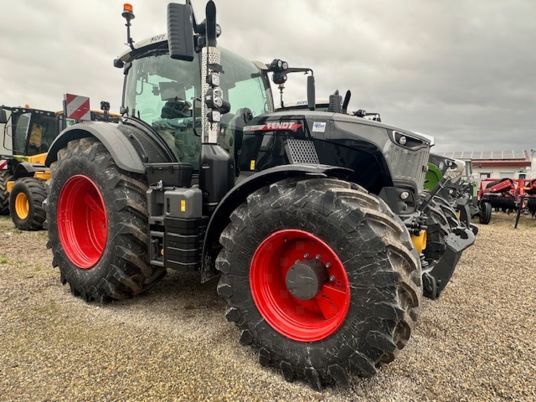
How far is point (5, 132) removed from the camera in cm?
970

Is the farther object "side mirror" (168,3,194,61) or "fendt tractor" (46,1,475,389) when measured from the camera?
"side mirror" (168,3,194,61)

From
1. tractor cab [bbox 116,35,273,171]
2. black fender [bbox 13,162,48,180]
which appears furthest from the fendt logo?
black fender [bbox 13,162,48,180]

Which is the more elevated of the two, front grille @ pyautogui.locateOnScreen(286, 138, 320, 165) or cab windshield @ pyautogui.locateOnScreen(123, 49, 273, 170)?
cab windshield @ pyautogui.locateOnScreen(123, 49, 273, 170)

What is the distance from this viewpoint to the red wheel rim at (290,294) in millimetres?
2396

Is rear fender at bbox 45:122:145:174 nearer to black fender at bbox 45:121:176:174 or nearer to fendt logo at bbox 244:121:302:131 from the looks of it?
black fender at bbox 45:121:176:174

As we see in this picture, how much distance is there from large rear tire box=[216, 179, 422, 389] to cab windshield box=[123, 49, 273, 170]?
118 cm

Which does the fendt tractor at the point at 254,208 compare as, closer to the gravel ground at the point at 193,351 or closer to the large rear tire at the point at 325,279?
the large rear tire at the point at 325,279

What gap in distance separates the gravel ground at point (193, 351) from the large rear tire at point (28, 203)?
3902 mm

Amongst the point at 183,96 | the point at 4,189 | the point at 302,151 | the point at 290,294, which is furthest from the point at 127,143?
the point at 4,189

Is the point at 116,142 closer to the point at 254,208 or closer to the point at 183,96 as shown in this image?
the point at 183,96

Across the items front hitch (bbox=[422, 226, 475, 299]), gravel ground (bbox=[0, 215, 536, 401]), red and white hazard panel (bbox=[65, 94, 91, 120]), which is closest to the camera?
gravel ground (bbox=[0, 215, 536, 401])

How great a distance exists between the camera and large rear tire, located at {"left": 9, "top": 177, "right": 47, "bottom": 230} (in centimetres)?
777

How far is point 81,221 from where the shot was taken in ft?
13.4

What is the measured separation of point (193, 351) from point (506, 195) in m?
13.5
